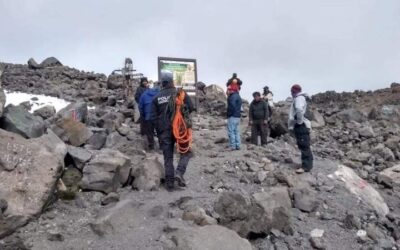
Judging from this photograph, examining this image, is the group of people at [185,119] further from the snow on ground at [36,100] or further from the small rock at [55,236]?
the snow on ground at [36,100]

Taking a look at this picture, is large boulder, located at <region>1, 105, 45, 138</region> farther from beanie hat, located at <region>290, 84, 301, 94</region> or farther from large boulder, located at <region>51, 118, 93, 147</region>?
beanie hat, located at <region>290, 84, 301, 94</region>

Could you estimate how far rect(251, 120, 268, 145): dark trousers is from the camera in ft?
45.3

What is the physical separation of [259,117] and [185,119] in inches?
202

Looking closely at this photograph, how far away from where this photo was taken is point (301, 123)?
1079cm

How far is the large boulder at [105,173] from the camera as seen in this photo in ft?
28.0

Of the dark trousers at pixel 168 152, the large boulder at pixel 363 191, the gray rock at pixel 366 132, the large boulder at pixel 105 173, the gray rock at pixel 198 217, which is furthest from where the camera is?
the gray rock at pixel 366 132

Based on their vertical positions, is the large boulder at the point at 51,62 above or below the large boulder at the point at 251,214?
above

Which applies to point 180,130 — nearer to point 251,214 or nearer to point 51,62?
point 251,214

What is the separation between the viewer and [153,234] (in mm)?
7223

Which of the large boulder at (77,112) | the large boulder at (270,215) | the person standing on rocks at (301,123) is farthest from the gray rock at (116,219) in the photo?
the large boulder at (77,112)

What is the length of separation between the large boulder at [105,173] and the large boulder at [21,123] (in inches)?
44.6

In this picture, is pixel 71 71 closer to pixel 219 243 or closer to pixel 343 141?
pixel 343 141

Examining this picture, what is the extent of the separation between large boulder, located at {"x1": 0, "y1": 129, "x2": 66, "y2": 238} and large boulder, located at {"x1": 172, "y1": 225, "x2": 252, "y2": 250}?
6.92 ft

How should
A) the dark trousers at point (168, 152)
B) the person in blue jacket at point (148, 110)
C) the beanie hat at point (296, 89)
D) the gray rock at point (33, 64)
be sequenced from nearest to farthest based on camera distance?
the dark trousers at point (168, 152) < the beanie hat at point (296, 89) < the person in blue jacket at point (148, 110) < the gray rock at point (33, 64)
